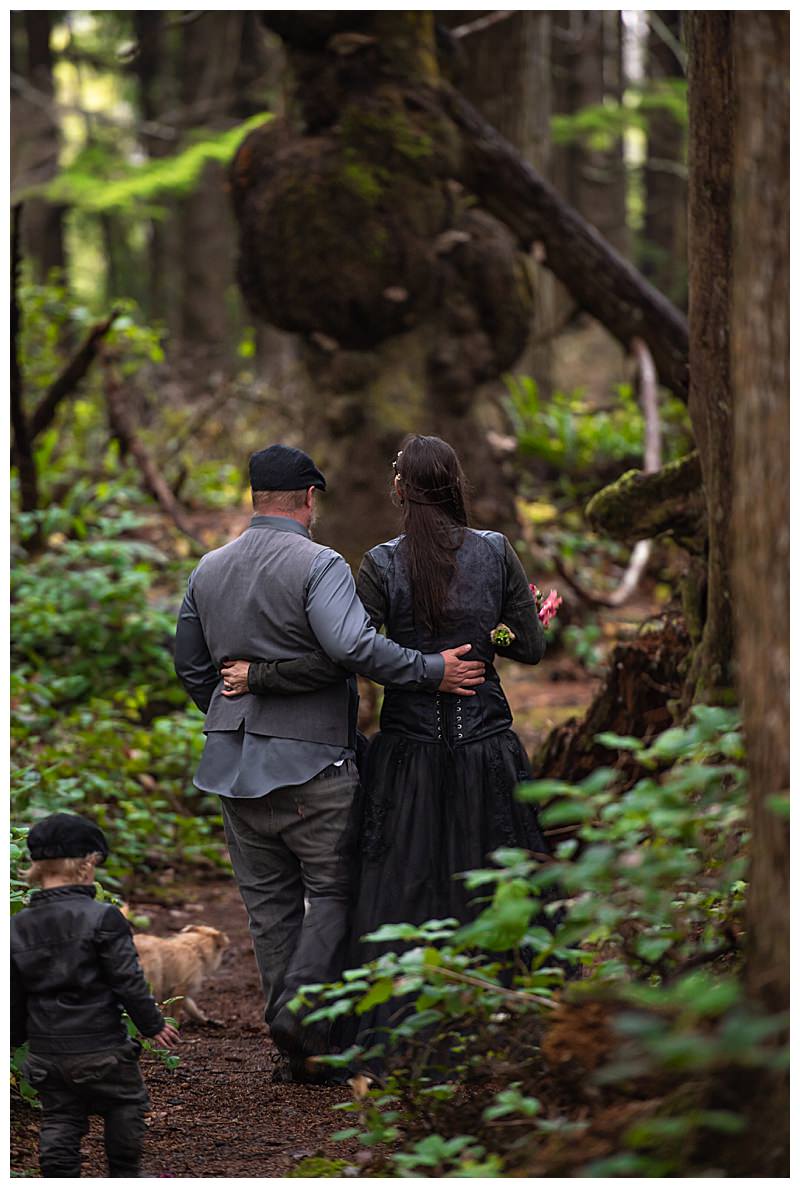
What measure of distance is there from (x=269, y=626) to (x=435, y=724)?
0.69 meters

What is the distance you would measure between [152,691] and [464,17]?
638 cm

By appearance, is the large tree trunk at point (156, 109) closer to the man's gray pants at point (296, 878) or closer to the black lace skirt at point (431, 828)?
the man's gray pants at point (296, 878)

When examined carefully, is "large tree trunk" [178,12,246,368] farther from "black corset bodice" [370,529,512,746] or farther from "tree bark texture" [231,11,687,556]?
"black corset bodice" [370,529,512,746]

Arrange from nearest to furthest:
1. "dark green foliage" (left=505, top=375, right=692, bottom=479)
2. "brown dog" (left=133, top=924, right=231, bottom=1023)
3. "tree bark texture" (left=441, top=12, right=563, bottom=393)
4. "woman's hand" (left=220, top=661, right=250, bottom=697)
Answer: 1. "woman's hand" (left=220, top=661, right=250, bottom=697)
2. "brown dog" (left=133, top=924, right=231, bottom=1023)
3. "tree bark texture" (left=441, top=12, right=563, bottom=393)
4. "dark green foliage" (left=505, top=375, right=692, bottom=479)

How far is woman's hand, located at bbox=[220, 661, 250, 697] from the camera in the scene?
15.8 feet

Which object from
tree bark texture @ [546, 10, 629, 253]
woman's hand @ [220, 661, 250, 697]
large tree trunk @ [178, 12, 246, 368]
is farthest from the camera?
large tree trunk @ [178, 12, 246, 368]

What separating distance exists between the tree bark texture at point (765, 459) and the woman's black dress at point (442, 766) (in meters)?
2.08

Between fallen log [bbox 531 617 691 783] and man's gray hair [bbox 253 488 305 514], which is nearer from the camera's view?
man's gray hair [bbox 253 488 305 514]

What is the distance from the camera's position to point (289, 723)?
15.7ft

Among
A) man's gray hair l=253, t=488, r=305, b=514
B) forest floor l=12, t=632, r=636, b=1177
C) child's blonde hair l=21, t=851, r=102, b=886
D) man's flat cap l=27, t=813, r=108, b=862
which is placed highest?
man's gray hair l=253, t=488, r=305, b=514

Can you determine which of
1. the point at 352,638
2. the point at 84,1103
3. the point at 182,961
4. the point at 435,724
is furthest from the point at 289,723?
the point at 84,1103

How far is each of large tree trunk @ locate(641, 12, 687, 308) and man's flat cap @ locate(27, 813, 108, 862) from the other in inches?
747

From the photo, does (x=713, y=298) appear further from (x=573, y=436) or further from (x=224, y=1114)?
(x=573, y=436)

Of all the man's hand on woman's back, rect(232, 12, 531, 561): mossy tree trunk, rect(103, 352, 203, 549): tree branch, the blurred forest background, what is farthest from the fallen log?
rect(103, 352, 203, 549): tree branch
